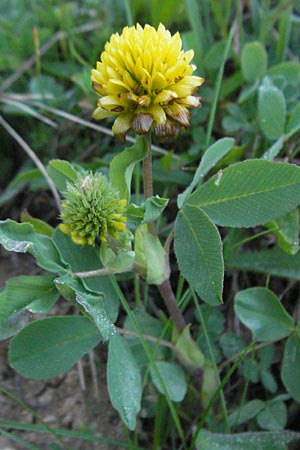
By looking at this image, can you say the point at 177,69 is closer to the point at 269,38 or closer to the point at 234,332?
the point at 234,332

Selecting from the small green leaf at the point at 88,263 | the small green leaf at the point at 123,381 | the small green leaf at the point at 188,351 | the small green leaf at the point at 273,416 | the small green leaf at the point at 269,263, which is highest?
the small green leaf at the point at 88,263

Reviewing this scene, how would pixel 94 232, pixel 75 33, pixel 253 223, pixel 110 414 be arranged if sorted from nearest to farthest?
pixel 94 232, pixel 253 223, pixel 110 414, pixel 75 33

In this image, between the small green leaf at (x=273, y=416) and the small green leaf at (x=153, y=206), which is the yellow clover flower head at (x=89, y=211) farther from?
the small green leaf at (x=273, y=416)

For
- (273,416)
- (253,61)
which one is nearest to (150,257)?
(273,416)

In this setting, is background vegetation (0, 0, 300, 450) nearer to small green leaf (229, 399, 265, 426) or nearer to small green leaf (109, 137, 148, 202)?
small green leaf (229, 399, 265, 426)

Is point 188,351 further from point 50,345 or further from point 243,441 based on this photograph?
point 50,345

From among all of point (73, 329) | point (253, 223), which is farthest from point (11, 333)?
point (253, 223)

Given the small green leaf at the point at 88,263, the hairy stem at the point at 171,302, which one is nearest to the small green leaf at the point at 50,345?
the small green leaf at the point at 88,263

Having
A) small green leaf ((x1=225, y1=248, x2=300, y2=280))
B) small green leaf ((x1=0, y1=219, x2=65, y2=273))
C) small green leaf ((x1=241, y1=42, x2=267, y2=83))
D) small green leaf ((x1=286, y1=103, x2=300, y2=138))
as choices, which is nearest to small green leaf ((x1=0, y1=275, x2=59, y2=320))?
small green leaf ((x1=0, y1=219, x2=65, y2=273))
